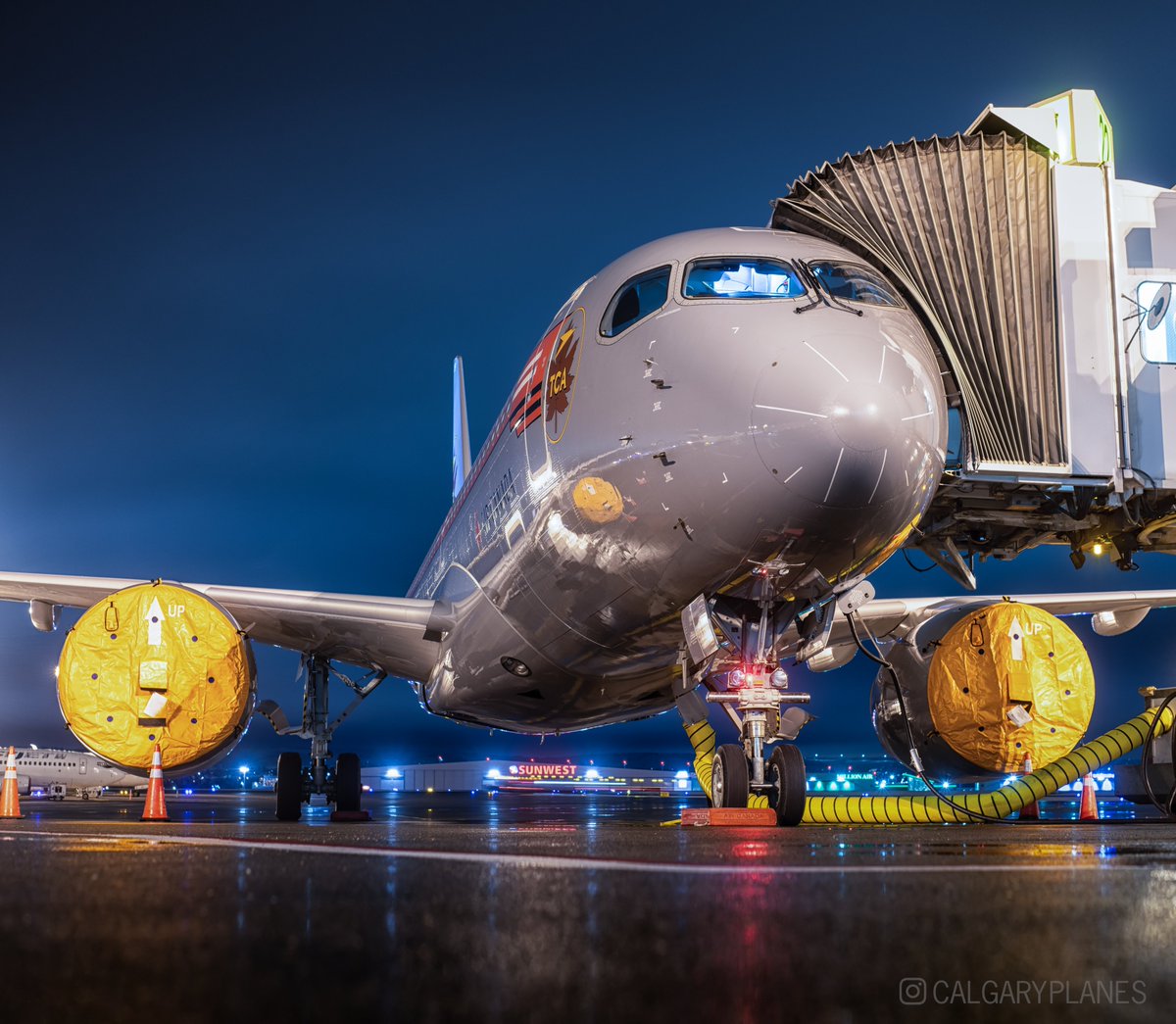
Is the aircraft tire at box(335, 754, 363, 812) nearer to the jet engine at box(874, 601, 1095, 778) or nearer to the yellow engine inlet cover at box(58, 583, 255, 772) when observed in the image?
the yellow engine inlet cover at box(58, 583, 255, 772)

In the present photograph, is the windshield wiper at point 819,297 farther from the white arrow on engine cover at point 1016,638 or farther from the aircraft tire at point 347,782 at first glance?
the aircraft tire at point 347,782

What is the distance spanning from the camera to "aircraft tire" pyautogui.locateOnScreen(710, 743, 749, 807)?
8.02m

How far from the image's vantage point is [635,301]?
8.42 m

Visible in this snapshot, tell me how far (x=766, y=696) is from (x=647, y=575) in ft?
3.93

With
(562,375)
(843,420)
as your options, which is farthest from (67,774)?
(843,420)

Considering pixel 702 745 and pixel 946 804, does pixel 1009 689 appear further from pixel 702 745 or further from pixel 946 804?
pixel 702 745

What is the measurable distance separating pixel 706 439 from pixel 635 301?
1.54 meters

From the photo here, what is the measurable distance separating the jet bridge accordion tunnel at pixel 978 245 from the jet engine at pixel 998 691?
198 cm

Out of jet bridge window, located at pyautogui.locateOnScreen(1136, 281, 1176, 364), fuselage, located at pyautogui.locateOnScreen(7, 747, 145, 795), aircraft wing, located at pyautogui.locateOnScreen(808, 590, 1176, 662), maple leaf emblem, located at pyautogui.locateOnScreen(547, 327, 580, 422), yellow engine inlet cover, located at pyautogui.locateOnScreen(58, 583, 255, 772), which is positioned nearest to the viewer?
maple leaf emblem, located at pyautogui.locateOnScreen(547, 327, 580, 422)

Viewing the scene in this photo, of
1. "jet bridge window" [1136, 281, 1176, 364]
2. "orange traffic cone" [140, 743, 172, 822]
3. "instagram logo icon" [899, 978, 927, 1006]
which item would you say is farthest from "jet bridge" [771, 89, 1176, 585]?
"instagram logo icon" [899, 978, 927, 1006]

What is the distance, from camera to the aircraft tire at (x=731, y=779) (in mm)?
8023

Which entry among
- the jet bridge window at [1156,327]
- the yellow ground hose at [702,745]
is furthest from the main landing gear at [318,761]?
the jet bridge window at [1156,327]

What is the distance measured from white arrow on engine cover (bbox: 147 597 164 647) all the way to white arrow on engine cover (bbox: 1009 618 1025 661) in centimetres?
851

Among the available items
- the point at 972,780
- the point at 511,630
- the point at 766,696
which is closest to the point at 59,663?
the point at 511,630
